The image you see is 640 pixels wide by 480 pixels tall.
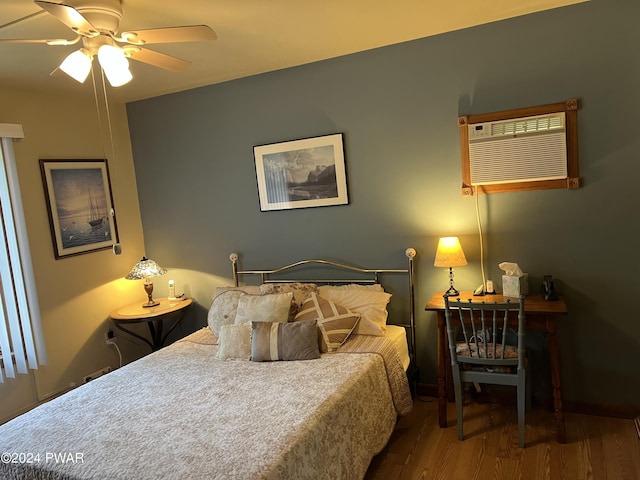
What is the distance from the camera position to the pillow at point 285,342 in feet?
A: 9.14

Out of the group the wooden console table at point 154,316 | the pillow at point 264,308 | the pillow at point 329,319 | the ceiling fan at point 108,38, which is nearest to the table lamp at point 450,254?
the pillow at point 329,319

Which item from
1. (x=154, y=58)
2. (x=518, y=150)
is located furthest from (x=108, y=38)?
(x=518, y=150)

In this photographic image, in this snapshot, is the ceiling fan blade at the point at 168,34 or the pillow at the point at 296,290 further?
the pillow at the point at 296,290

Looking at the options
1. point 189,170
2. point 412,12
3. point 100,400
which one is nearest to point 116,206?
point 189,170

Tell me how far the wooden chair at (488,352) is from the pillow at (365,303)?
0.50 m

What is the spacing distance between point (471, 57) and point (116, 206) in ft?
10.1

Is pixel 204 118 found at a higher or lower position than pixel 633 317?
higher

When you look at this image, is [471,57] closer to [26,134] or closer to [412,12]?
[412,12]

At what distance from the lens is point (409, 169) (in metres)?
3.24

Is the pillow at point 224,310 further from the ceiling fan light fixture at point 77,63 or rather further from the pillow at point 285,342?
the ceiling fan light fixture at point 77,63

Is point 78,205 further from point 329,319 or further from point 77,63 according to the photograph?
point 329,319

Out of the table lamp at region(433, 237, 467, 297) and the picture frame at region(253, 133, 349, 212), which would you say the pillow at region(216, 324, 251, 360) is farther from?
the table lamp at region(433, 237, 467, 297)

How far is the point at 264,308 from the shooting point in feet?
10.0

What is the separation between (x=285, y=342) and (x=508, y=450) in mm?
1389
